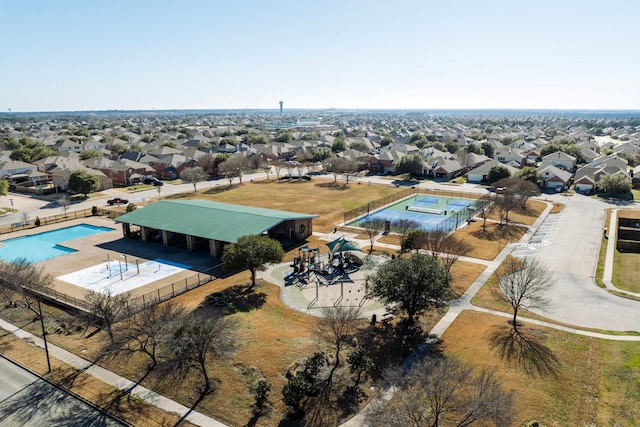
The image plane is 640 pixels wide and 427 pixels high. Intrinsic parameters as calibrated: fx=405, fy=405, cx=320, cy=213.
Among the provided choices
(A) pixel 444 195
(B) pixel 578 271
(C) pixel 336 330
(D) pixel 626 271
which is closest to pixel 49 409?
(C) pixel 336 330

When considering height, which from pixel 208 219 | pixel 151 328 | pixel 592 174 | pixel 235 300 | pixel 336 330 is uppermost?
pixel 592 174

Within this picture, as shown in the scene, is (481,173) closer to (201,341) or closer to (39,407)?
(201,341)

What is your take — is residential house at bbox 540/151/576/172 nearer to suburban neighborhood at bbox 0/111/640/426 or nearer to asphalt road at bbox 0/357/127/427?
suburban neighborhood at bbox 0/111/640/426

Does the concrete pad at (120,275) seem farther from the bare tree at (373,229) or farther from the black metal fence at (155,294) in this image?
the bare tree at (373,229)

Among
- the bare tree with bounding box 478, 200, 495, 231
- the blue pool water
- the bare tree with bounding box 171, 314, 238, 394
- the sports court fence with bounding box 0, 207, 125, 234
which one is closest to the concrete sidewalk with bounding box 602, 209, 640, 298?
the bare tree with bounding box 478, 200, 495, 231

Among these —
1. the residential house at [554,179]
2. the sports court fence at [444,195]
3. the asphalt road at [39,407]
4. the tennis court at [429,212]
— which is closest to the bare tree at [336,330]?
the asphalt road at [39,407]
